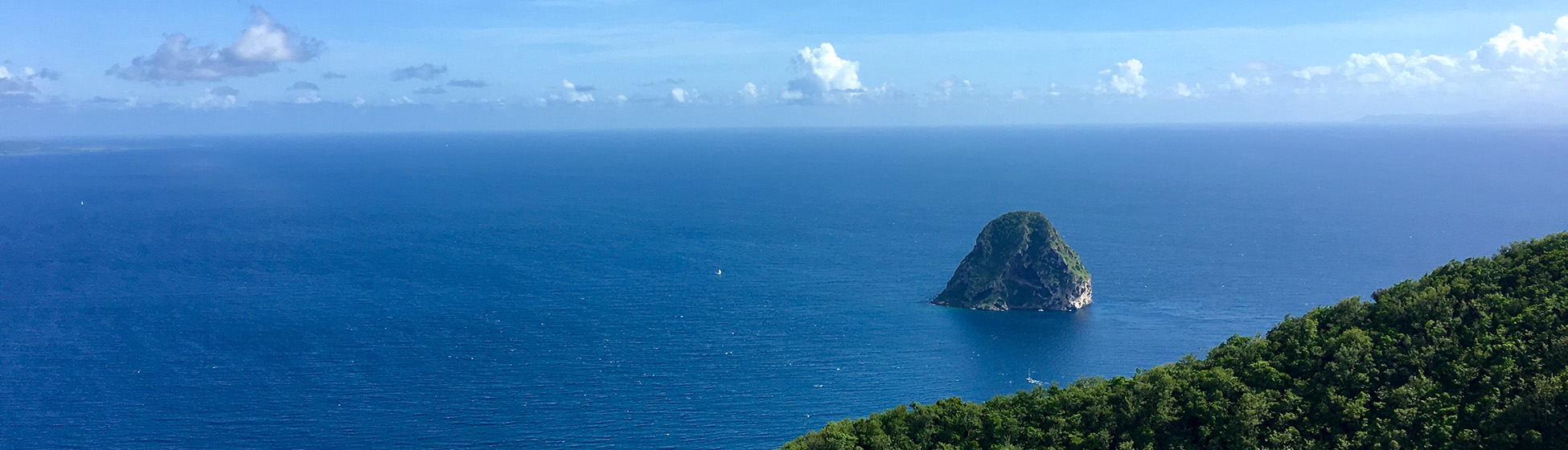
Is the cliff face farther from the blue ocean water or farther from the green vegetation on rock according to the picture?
the green vegetation on rock

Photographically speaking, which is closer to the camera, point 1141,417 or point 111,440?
point 1141,417

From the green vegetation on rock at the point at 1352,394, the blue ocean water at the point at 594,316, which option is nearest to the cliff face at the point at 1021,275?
the blue ocean water at the point at 594,316

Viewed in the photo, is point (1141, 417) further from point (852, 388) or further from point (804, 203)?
point (804, 203)

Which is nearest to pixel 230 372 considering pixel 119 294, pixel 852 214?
pixel 119 294

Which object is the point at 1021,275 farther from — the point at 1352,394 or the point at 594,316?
the point at 1352,394

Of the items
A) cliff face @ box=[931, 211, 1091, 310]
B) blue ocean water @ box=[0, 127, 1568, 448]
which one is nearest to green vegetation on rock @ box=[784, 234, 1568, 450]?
blue ocean water @ box=[0, 127, 1568, 448]

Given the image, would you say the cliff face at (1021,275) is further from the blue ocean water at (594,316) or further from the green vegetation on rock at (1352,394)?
the green vegetation on rock at (1352,394)
